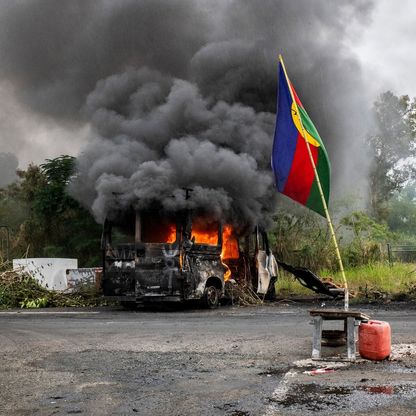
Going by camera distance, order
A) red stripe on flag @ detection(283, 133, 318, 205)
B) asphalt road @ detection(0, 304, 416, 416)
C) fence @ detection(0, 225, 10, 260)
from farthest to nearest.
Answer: fence @ detection(0, 225, 10, 260) → red stripe on flag @ detection(283, 133, 318, 205) → asphalt road @ detection(0, 304, 416, 416)

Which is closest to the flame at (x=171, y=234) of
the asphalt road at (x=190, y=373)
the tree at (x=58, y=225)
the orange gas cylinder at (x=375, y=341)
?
the asphalt road at (x=190, y=373)

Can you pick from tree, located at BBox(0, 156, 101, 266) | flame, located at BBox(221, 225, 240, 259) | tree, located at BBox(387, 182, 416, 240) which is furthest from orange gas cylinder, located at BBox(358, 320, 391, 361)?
tree, located at BBox(387, 182, 416, 240)

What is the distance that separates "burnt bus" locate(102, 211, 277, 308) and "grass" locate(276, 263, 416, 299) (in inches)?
93.8

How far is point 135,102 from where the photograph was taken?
16812 millimetres

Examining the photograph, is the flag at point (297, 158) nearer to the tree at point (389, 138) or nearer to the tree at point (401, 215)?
the tree at point (389, 138)

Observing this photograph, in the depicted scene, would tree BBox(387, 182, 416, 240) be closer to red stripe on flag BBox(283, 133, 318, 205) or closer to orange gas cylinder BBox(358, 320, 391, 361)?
red stripe on flag BBox(283, 133, 318, 205)

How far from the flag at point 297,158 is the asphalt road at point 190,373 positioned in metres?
1.85

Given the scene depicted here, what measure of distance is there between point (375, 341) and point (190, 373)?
1876 mm

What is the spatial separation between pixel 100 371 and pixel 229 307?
7.79m

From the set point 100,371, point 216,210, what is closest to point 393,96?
point 216,210

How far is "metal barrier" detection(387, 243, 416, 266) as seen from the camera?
1899cm

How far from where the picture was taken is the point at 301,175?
7035mm

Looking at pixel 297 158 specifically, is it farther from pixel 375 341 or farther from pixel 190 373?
pixel 190 373

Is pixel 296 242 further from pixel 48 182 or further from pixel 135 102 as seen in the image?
pixel 48 182
